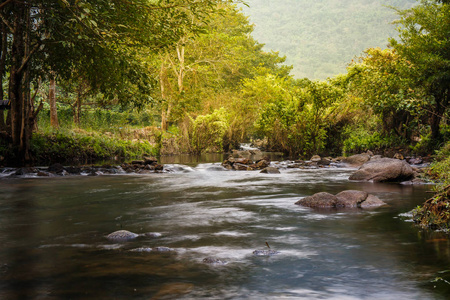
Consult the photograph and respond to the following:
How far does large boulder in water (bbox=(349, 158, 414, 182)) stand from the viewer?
11.8 metres

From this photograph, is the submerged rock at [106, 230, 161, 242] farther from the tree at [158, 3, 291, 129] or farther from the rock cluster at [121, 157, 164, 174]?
the tree at [158, 3, 291, 129]

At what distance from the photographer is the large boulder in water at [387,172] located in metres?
11.8

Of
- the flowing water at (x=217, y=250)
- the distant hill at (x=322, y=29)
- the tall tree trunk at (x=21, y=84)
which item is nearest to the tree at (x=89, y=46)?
the tall tree trunk at (x=21, y=84)

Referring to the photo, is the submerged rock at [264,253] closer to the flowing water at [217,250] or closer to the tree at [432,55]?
the flowing water at [217,250]

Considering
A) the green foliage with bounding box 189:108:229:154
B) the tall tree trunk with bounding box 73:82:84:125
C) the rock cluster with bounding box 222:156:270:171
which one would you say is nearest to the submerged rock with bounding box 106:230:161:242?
the rock cluster with bounding box 222:156:270:171

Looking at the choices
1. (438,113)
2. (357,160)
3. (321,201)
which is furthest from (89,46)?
(438,113)

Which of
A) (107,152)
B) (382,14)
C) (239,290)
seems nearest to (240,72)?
(107,152)

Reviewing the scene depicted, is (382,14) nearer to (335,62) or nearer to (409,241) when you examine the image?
(335,62)

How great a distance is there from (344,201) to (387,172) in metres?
4.51

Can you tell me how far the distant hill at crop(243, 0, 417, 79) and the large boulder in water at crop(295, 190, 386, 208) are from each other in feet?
292

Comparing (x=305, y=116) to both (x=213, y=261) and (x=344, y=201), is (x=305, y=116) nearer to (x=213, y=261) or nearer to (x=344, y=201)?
(x=344, y=201)

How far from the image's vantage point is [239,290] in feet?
12.4

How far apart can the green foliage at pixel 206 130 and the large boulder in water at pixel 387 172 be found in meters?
15.8

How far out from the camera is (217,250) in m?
5.10
